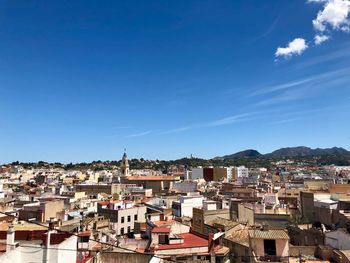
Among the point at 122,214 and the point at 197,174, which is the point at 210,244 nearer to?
the point at 122,214

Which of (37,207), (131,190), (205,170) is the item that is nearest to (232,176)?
(205,170)

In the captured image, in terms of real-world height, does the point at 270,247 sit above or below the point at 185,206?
below

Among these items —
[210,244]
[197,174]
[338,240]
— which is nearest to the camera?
[210,244]

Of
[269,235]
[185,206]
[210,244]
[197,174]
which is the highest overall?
[197,174]

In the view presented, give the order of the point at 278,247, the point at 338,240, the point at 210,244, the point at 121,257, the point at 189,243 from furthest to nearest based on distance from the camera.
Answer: the point at 338,240, the point at 278,247, the point at 189,243, the point at 210,244, the point at 121,257

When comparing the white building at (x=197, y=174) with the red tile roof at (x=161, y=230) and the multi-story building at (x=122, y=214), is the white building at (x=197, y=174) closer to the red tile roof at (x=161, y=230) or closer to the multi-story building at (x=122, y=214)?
the multi-story building at (x=122, y=214)

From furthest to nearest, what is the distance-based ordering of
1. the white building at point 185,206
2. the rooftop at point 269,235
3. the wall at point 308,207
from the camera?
1. the wall at point 308,207
2. the white building at point 185,206
3. the rooftop at point 269,235

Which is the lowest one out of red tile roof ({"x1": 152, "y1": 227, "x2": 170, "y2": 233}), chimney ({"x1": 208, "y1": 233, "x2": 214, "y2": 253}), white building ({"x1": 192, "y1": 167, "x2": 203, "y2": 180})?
chimney ({"x1": 208, "y1": 233, "x2": 214, "y2": 253})

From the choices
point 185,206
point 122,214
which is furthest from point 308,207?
point 122,214

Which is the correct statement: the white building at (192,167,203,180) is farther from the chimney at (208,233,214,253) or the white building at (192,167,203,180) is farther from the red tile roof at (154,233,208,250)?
the chimney at (208,233,214,253)

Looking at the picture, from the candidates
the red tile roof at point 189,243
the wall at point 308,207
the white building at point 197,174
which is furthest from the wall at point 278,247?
the white building at point 197,174

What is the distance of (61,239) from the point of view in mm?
14508

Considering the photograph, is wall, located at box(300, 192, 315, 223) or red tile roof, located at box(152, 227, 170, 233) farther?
wall, located at box(300, 192, 315, 223)

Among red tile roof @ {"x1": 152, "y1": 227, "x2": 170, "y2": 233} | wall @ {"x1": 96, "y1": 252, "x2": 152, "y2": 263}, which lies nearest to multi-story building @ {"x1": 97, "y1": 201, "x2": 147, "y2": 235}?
red tile roof @ {"x1": 152, "y1": 227, "x2": 170, "y2": 233}
